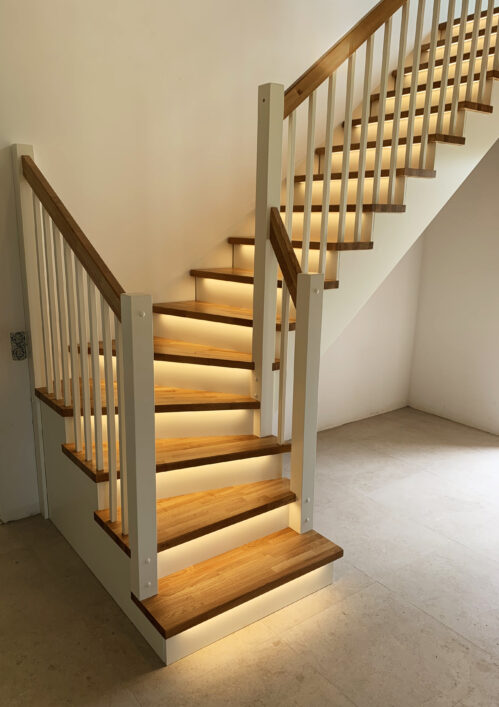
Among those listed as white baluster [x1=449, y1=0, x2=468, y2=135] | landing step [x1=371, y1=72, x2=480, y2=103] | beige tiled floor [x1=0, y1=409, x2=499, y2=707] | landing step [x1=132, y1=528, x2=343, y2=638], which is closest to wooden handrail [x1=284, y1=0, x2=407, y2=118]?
white baluster [x1=449, y1=0, x2=468, y2=135]

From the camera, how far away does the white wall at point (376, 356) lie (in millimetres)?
4523

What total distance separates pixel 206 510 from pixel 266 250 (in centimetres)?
118

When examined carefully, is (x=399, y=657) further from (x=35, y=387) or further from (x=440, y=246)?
(x=440, y=246)

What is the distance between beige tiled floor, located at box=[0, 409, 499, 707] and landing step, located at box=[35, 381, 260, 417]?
723 millimetres

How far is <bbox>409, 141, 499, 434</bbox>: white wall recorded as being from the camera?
4395mm

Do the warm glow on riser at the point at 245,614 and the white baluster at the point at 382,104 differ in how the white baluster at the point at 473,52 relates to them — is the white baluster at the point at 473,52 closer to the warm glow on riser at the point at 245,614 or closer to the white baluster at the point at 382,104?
the white baluster at the point at 382,104

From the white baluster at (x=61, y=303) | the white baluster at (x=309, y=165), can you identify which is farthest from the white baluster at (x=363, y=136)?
the white baluster at (x=61, y=303)

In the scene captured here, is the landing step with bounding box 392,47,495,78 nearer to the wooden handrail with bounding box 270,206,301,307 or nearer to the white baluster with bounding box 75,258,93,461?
the wooden handrail with bounding box 270,206,301,307

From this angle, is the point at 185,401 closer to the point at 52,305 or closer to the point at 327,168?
the point at 52,305

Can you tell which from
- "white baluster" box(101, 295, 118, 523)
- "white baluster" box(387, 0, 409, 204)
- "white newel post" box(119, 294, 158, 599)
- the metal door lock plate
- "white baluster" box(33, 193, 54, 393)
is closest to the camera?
"white newel post" box(119, 294, 158, 599)

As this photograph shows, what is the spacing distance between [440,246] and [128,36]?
9.74ft

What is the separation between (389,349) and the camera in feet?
16.1

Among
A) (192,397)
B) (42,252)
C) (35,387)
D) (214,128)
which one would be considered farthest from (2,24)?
(192,397)

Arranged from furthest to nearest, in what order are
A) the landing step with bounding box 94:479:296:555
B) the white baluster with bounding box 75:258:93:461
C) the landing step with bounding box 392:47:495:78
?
the landing step with bounding box 392:47:495:78, the white baluster with bounding box 75:258:93:461, the landing step with bounding box 94:479:296:555
